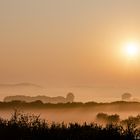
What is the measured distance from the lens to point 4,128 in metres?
32.1

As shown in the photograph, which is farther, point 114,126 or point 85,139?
point 114,126

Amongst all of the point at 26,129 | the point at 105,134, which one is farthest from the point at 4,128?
the point at 105,134

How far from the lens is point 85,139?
3020 cm

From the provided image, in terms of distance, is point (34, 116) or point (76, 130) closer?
point (76, 130)

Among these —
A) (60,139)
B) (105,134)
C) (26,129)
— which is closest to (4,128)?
(26,129)

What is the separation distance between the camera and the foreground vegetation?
30.9 metres

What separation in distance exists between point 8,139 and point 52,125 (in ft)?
9.58

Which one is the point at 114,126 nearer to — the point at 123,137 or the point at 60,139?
the point at 123,137

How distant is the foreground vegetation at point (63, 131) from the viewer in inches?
1215

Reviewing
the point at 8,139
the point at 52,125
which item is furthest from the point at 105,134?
the point at 8,139

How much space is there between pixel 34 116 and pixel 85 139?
489 cm

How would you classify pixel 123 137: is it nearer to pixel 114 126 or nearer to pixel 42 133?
pixel 114 126

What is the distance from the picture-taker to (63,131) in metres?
31.5

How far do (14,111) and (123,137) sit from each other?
21.9 ft
